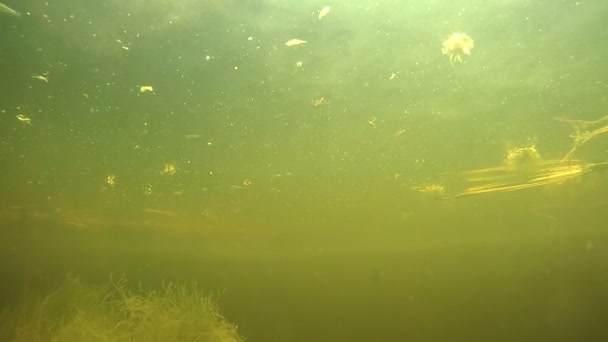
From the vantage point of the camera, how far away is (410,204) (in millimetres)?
19328

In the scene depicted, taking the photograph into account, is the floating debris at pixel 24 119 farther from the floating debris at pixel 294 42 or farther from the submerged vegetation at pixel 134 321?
the floating debris at pixel 294 42

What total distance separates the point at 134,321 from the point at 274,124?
514 cm

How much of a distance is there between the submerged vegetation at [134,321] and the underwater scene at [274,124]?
0.05 m

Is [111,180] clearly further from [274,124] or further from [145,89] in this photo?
[145,89]

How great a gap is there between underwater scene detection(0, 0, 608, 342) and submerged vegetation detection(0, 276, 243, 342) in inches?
2.0

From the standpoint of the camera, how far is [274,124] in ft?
30.9

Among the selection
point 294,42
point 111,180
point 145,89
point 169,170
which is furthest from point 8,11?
point 111,180

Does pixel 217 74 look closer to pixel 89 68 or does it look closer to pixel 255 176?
pixel 89 68

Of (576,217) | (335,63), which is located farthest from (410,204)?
(576,217)

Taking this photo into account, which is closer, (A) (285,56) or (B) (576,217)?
(A) (285,56)

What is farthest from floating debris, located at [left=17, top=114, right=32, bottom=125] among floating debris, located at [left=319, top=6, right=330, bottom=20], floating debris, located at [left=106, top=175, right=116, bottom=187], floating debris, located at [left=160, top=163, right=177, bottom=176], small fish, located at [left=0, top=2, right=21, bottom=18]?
floating debris, located at [left=319, top=6, right=330, bottom=20]

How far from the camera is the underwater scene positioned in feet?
19.0

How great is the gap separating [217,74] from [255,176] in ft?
23.0

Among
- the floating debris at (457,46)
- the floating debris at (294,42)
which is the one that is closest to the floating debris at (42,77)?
the floating debris at (294,42)
